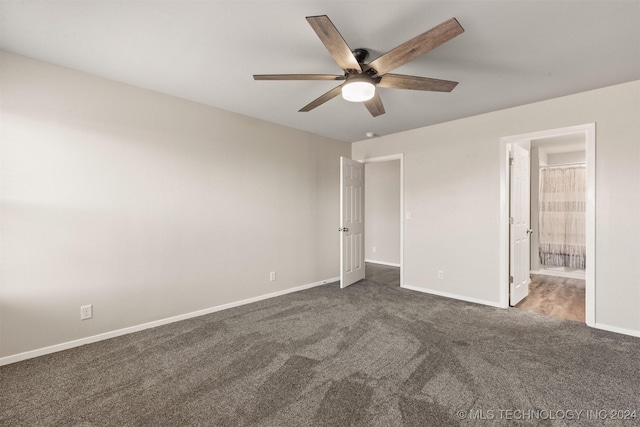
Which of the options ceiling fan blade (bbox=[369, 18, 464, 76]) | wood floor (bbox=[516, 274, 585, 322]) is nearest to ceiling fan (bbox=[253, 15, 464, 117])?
ceiling fan blade (bbox=[369, 18, 464, 76])

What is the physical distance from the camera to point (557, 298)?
4.04 metres

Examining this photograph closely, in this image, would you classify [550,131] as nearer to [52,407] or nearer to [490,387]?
[490,387]

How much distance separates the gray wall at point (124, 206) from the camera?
2.36 m

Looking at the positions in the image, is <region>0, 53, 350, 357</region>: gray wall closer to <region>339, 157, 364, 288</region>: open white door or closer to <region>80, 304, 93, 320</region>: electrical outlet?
<region>80, 304, 93, 320</region>: electrical outlet

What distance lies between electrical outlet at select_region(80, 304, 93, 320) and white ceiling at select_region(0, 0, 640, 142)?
83.9 inches

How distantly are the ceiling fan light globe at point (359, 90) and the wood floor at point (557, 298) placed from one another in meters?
3.37

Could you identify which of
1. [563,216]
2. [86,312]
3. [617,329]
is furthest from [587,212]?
[86,312]

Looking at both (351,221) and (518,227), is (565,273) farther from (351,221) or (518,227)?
(351,221)

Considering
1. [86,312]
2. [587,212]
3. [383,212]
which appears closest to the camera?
[86,312]

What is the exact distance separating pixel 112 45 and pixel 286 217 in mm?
2699

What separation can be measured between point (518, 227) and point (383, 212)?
9.85ft

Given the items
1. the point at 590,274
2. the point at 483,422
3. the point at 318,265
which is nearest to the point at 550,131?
the point at 590,274

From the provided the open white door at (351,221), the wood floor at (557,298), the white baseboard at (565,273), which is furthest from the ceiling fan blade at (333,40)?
the white baseboard at (565,273)

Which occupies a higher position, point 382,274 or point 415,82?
point 415,82
